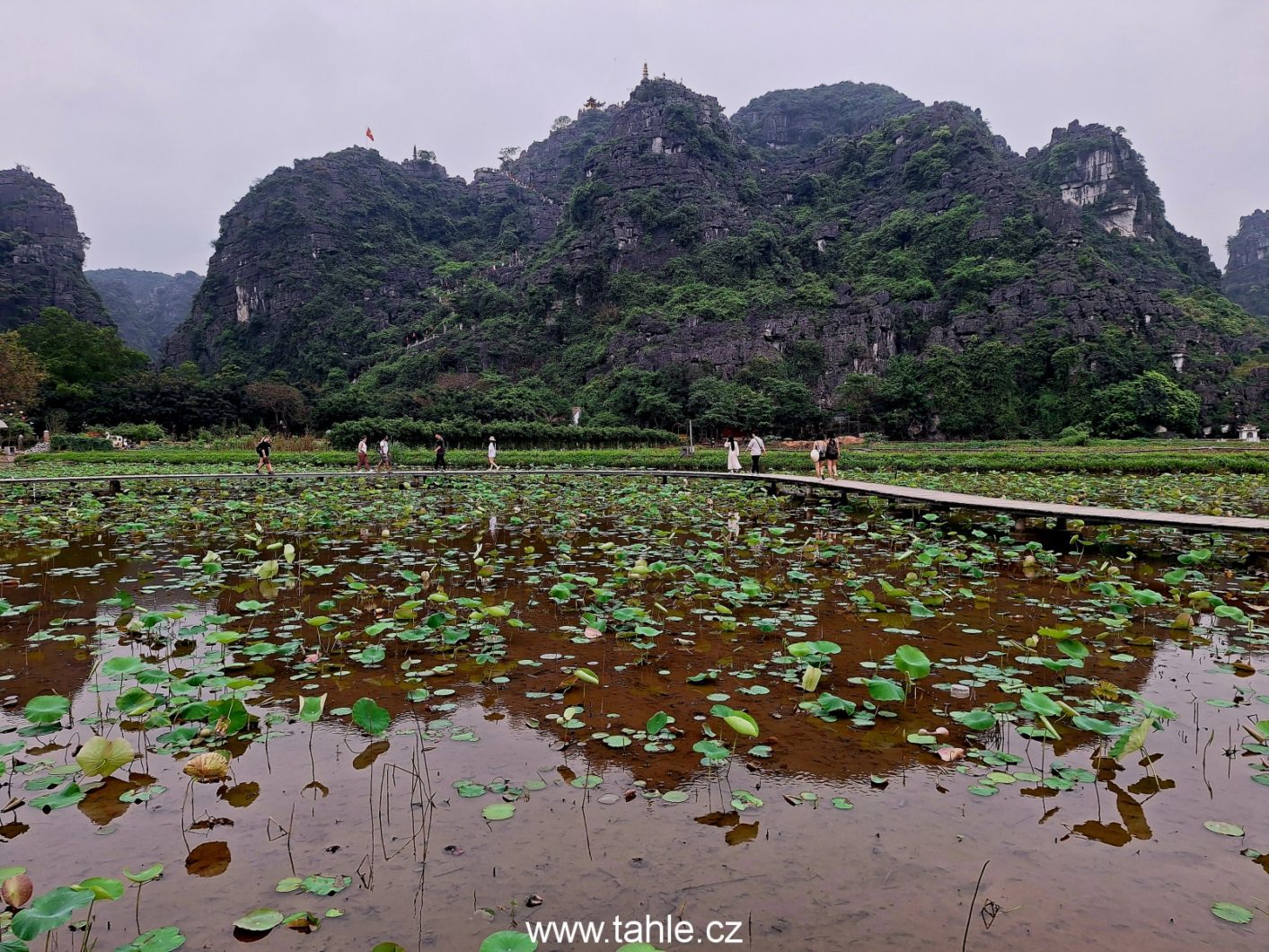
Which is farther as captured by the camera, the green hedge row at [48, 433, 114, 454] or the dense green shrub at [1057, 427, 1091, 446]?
the dense green shrub at [1057, 427, 1091, 446]

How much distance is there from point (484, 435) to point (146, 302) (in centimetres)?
13324

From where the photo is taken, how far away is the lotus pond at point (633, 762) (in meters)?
1.95

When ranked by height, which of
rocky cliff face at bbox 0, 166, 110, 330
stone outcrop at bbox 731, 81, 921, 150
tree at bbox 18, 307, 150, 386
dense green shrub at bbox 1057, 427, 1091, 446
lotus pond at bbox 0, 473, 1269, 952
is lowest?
lotus pond at bbox 0, 473, 1269, 952

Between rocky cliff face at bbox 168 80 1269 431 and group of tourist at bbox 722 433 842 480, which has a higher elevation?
rocky cliff face at bbox 168 80 1269 431

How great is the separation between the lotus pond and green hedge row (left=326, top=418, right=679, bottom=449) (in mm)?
27465

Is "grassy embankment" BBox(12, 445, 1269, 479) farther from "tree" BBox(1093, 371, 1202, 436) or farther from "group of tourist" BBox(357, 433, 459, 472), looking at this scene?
"tree" BBox(1093, 371, 1202, 436)

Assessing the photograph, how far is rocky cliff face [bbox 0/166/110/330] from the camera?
67.6 m

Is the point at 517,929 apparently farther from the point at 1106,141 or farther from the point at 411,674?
the point at 1106,141

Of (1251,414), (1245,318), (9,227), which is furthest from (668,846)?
(9,227)

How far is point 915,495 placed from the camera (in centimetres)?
1031

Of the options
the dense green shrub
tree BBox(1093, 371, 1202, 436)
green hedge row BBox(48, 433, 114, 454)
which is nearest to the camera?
green hedge row BBox(48, 433, 114, 454)

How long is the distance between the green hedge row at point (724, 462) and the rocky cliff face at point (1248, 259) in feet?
318

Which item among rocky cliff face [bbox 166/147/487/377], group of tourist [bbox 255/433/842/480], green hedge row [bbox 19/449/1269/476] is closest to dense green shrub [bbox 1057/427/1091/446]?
green hedge row [bbox 19/449/1269/476]

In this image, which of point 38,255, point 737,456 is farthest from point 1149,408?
point 38,255
